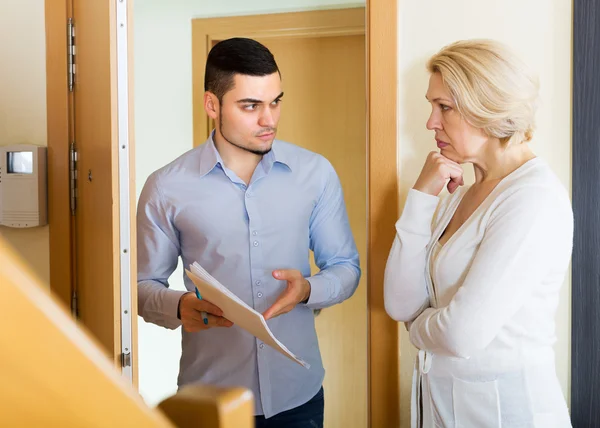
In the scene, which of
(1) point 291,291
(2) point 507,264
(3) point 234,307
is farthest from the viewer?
(1) point 291,291

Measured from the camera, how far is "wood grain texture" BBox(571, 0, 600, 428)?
151cm

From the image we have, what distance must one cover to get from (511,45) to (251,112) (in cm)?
70

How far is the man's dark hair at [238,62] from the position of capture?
1.73m

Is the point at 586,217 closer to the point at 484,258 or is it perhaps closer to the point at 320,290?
the point at 484,258

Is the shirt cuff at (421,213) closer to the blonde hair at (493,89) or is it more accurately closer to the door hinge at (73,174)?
the blonde hair at (493,89)

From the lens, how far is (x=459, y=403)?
1.35 meters

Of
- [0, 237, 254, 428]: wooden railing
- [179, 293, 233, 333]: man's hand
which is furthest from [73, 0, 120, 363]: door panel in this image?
[0, 237, 254, 428]: wooden railing

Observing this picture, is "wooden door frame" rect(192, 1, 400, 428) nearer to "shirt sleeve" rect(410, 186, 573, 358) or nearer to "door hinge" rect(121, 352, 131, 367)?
"shirt sleeve" rect(410, 186, 573, 358)

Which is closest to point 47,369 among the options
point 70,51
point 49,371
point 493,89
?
point 49,371

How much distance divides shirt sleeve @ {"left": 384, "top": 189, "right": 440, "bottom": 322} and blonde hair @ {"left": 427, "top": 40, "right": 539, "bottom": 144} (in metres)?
0.22

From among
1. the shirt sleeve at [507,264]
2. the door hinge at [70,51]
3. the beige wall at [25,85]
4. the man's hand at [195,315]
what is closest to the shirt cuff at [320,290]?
the man's hand at [195,315]

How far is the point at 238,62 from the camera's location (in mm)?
1731

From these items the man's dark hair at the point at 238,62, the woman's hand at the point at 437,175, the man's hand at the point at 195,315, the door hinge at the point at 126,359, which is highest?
the man's dark hair at the point at 238,62

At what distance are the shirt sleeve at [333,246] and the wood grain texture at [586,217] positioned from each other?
572 mm
